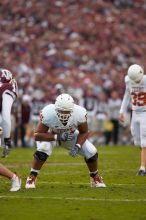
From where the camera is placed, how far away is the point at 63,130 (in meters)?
9.15

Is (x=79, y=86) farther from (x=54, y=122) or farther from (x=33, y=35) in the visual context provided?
(x=54, y=122)

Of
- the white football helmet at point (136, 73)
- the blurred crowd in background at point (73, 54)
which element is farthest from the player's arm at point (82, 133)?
the blurred crowd in background at point (73, 54)

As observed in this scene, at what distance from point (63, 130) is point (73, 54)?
1487cm

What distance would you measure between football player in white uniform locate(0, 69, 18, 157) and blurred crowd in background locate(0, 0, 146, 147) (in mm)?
11672

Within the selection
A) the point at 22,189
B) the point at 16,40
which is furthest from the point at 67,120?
the point at 16,40

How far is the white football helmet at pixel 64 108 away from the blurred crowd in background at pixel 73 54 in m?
11.9

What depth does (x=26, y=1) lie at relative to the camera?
81.3 ft

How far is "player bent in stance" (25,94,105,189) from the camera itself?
352 inches

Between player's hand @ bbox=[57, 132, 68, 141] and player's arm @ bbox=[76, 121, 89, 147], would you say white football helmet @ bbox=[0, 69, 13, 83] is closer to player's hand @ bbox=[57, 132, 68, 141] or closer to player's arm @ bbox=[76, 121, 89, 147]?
player's hand @ bbox=[57, 132, 68, 141]

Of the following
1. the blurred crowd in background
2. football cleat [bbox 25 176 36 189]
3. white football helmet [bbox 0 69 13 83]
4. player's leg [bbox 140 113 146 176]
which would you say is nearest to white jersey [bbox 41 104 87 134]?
white football helmet [bbox 0 69 13 83]

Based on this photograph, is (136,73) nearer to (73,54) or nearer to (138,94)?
(138,94)

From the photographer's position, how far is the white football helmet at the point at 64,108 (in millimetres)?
8867

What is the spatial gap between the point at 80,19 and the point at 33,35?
1.90 meters

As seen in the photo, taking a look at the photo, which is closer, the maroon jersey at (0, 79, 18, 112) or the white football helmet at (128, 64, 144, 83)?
the maroon jersey at (0, 79, 18, 112)
